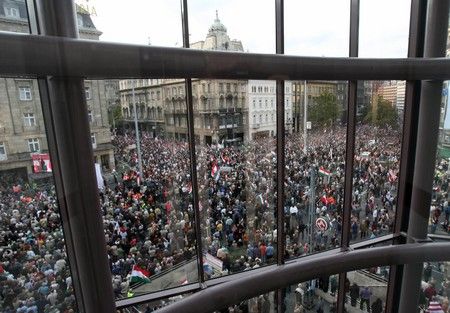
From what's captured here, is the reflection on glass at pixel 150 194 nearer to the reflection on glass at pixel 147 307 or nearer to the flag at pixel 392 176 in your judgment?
the reflection on glass at pixel 147 307

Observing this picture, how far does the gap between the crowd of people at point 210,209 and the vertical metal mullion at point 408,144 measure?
0.53 feet

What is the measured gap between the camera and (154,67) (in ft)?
11.3

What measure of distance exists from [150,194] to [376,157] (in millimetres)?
3822

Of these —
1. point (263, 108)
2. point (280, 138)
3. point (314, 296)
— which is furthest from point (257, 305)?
point (263, 108)

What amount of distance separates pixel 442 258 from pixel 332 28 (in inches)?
149

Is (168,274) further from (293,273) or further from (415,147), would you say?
(415,147)

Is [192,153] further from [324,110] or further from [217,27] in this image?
[324,110]

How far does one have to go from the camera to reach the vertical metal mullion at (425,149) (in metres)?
4.92

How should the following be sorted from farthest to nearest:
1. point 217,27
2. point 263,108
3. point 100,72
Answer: point 263,108 < point 217,27 < point 100,72

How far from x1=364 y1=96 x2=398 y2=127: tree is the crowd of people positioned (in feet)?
0.43

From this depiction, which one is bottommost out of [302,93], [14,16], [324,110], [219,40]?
[324,110]

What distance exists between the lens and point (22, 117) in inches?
143

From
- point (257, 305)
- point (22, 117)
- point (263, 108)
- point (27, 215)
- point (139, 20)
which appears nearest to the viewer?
point (22, 117)

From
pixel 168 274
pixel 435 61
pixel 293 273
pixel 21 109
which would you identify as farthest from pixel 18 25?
pixel 435 61
